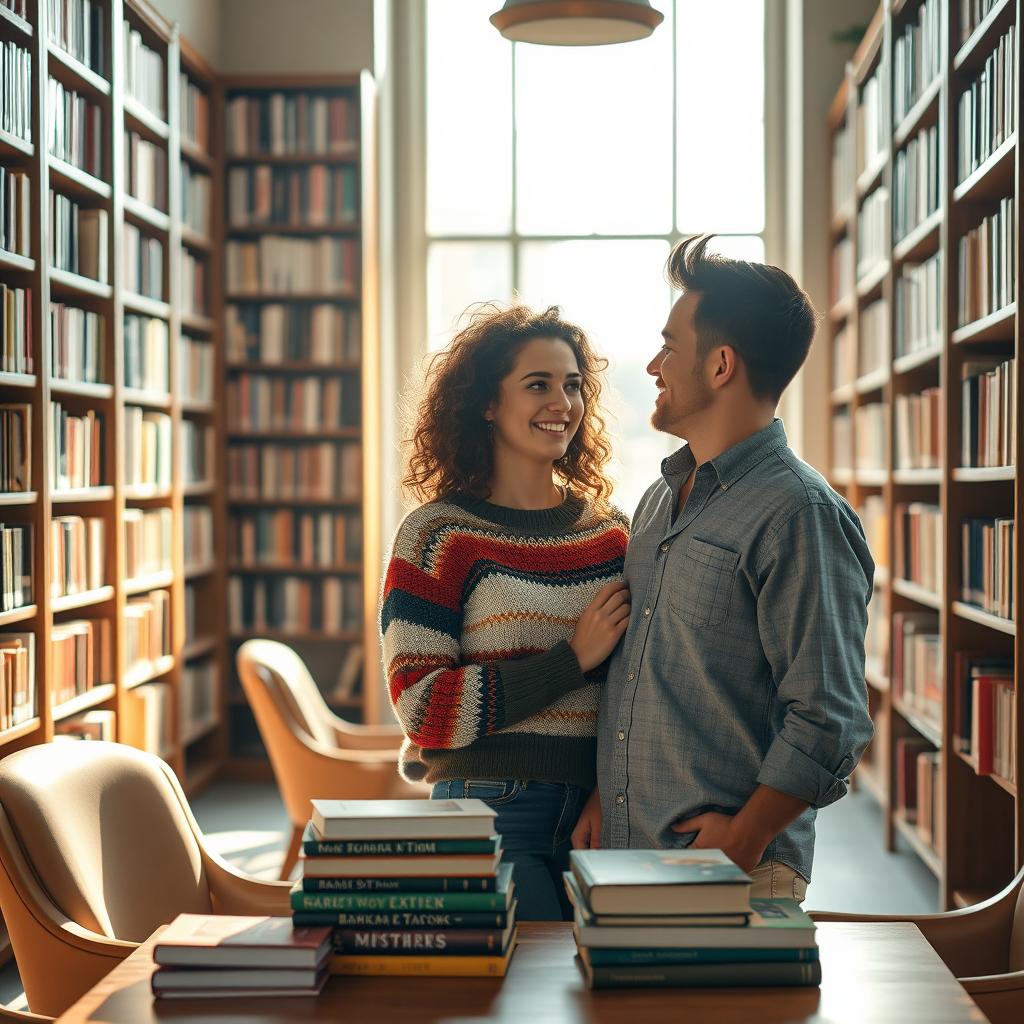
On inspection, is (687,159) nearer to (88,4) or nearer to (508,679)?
(88,4)

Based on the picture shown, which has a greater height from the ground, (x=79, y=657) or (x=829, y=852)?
(x=79, y=657)

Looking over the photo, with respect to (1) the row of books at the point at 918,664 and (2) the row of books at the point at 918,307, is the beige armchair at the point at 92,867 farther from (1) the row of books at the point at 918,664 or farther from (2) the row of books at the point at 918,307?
(2) the row of books at the point at 918,307

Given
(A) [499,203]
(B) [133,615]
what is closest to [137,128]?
(B) [133,615]

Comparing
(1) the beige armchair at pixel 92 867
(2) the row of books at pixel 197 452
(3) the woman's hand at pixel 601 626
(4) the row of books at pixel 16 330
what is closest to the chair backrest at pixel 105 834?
(1) the beige armchair at pixel 92 867

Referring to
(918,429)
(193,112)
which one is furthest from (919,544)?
(193,112)

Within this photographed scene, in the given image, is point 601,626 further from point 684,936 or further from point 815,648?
point 684,936

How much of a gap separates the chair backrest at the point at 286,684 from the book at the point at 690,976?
2.58m

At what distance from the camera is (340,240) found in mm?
5984

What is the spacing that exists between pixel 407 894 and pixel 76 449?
309 cm

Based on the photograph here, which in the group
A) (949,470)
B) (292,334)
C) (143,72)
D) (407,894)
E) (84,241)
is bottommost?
(407,894)

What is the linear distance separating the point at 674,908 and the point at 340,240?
501 centimetres

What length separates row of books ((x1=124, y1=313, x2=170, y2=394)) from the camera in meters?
4.73

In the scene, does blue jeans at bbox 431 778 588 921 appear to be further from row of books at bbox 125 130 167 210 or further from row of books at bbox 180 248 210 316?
row of books at bbox 180 248 210 316

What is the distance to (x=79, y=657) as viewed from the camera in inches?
164
